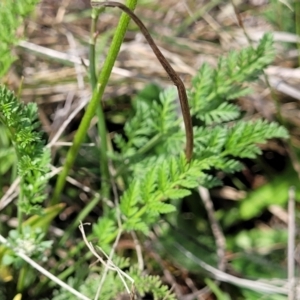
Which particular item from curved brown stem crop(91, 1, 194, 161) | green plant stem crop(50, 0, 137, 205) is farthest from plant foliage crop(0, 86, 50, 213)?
curved brown stem crop(91, 1, 194, 161)

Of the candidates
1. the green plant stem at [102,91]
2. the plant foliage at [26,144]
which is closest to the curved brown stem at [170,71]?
the green plant stem at [102,91]

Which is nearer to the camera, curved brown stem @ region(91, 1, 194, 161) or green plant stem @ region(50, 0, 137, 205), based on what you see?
curved brown stem @ region(91, 1, 194, 161)

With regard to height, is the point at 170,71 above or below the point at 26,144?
above

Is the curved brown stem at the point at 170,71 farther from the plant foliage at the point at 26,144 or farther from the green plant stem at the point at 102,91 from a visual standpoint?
the plant foliage at the point at 26,144

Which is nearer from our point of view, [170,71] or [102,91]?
[170,71]

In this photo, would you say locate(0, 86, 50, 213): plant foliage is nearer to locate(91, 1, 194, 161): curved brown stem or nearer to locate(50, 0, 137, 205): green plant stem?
locate(50, 0, 137, 205): green plant stem

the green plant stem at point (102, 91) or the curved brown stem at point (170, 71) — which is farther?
the green plant stem at point (102, 91)

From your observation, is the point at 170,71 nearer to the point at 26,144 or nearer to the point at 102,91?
the point at 102,91

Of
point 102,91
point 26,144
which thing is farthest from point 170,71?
point 26,144

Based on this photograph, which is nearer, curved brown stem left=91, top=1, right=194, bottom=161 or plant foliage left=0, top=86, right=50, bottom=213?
curved brown stem left=91, top=1, right=194, bottom=161

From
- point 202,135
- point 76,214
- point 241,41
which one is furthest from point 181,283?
point 241,41

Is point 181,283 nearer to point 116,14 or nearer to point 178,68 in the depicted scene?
point 178,68
